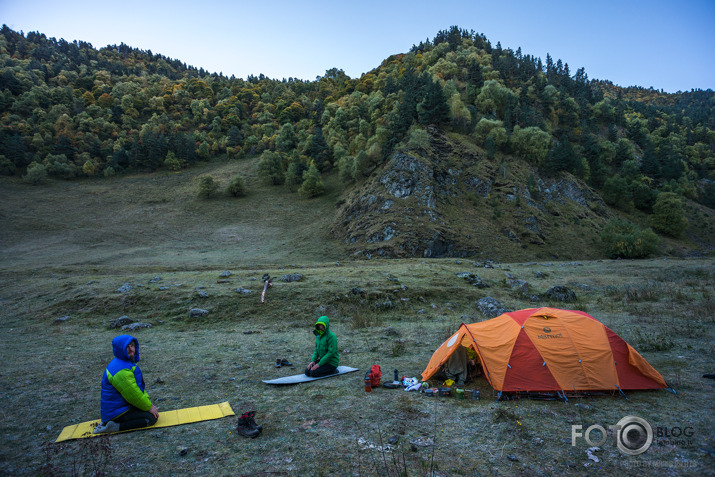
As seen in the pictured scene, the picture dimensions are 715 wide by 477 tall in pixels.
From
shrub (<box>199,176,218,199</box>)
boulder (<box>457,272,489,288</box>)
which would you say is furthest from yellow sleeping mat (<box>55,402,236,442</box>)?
shrub (<box>199,176,218,199</box>)

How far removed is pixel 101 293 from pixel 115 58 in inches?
8441

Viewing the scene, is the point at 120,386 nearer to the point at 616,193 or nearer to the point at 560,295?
the point at 560,295

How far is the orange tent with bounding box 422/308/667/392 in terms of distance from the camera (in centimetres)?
834

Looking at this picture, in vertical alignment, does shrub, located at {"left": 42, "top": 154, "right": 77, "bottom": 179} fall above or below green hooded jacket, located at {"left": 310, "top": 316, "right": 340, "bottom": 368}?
above

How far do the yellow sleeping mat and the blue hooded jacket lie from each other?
499 mm

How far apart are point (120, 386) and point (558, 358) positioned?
10.4 m

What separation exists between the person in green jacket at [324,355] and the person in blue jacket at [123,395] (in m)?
4.27

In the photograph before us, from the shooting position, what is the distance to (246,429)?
6.56 m

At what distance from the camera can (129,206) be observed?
67375mm

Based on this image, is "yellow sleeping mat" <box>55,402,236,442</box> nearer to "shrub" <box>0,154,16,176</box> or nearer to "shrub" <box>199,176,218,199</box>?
"shrub" <box>199,176,218,199</box>

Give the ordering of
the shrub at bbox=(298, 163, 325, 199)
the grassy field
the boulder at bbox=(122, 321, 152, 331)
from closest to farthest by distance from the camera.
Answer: the grassy field
the boulder at bbox=(122, 321, 152, 331)
the shrub at bbox=(298, 163, 325, 199)

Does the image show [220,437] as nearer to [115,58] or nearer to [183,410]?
[183,410]

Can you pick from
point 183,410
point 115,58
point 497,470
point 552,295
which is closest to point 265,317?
point 183,410

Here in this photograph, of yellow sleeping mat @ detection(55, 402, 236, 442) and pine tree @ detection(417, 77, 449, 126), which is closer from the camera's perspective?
yellow sleeping mat @ detection(55, 402, 236, 442)
